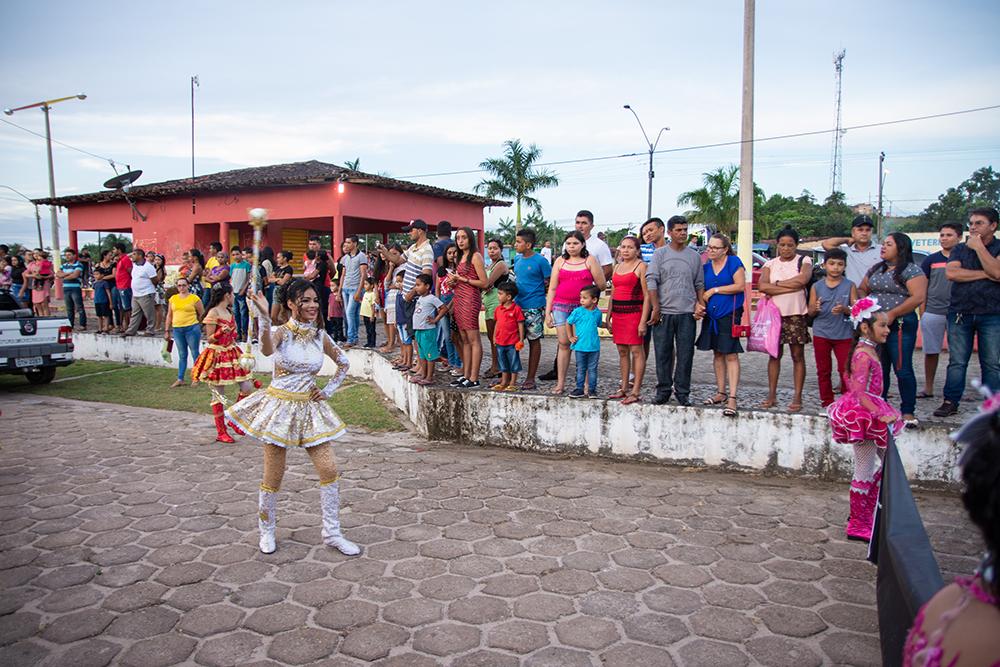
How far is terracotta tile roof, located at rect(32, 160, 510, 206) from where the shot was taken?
18.6m

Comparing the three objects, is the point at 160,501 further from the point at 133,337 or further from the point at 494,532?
the point at 133,337

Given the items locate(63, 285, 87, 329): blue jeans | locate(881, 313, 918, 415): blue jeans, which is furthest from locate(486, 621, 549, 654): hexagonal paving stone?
locate(63, 285, 87, 329): blue jeans

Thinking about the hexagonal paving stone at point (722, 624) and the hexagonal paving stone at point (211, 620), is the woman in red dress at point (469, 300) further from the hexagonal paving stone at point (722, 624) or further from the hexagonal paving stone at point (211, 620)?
the hexagonal paving stone at point (722, 624)

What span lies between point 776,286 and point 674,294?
1.09 m

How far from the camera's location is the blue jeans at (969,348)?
6219 mm

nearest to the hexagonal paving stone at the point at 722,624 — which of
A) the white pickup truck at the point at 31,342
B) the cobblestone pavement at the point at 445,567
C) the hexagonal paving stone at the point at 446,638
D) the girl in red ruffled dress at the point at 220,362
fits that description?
the cobblestone pavement at the point at 445,567

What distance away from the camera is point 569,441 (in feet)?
23.5

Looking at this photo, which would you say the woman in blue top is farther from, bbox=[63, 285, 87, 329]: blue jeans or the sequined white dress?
bbox=[63, 285, 87, 329]: blue jeans

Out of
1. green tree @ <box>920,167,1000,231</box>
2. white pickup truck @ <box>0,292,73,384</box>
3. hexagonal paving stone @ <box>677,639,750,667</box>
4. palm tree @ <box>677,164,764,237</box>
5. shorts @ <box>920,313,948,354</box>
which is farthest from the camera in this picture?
green tree @ <box>920,167,1000,231</box>

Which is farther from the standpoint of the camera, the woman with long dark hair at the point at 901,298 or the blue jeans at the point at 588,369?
the blue jeans at the point at 588,369

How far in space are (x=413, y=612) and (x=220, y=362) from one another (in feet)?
17.2

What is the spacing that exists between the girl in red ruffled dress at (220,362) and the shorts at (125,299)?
Result: 789cm

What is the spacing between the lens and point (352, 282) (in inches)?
460

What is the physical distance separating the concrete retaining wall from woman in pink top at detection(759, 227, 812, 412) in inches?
24.4
